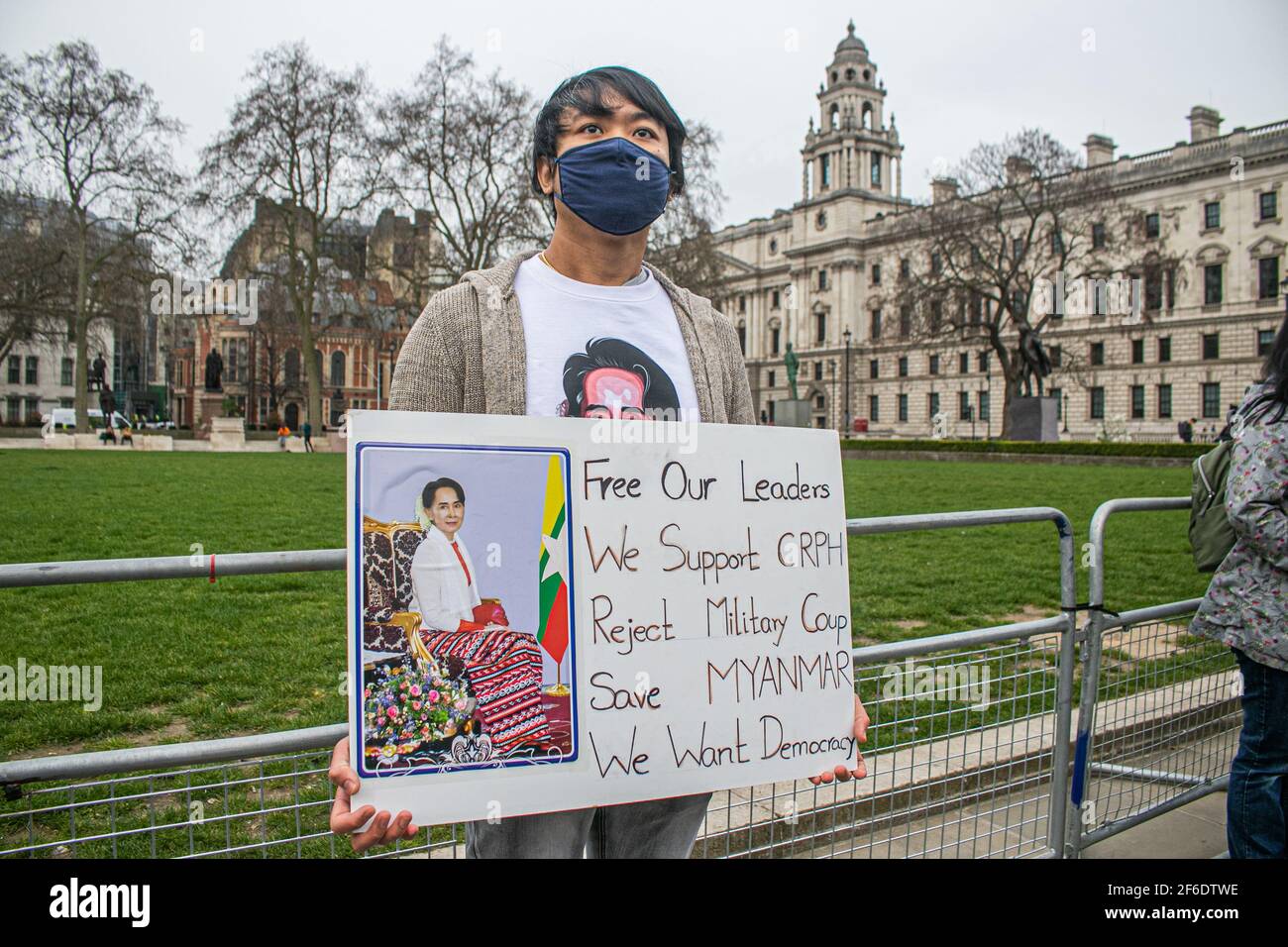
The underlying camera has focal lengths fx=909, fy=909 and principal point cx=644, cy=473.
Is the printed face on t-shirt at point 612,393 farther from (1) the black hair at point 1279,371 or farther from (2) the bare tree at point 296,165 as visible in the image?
(2) the bare tree at point 296,165

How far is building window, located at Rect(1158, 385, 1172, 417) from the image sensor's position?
60719 mm

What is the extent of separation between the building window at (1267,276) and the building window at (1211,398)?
592cm

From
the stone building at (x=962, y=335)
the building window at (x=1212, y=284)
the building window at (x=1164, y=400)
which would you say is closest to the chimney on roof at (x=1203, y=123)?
the stone building at (x=962, y=335)

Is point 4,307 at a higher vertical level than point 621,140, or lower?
higher

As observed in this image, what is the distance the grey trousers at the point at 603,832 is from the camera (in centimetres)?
185

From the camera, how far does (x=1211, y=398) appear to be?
192 feet

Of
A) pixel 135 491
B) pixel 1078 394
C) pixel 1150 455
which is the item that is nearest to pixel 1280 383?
pixel 135 491

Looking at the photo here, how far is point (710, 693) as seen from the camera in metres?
1.89

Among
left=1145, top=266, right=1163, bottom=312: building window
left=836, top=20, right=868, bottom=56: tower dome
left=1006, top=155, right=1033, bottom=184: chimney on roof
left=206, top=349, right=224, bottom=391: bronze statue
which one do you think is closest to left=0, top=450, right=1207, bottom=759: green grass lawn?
left=1006, top=155, right=1033, bottom=184: chimney on roof

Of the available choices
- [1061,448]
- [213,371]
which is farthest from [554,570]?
[213,371]

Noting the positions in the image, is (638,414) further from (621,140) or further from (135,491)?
(135,491)

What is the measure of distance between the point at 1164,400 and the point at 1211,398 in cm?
300
